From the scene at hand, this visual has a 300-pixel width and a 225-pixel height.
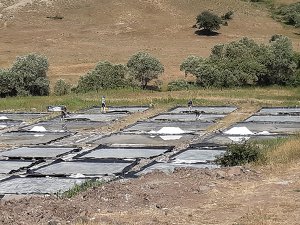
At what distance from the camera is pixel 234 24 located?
71812mm

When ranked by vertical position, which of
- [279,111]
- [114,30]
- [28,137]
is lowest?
[28,137]

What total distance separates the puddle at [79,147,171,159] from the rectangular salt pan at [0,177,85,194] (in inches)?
139

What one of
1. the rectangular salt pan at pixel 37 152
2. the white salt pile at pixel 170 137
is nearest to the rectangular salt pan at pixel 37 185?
the rectangular salt pan at pixel 37 152

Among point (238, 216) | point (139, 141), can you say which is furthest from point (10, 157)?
point (238, 216)

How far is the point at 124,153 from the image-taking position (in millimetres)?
20234

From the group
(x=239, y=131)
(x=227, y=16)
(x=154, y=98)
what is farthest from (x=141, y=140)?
(x=227, y=16)

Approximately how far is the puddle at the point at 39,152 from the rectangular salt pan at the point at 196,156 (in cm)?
396

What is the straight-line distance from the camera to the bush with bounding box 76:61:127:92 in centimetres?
4153

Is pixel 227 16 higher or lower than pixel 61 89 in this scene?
higher

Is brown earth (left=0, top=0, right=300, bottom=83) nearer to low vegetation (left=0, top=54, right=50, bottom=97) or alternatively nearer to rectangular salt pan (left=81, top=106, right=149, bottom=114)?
low vegetation (left=0, top=54, right=50, bottom=97)

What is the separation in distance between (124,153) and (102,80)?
21713 millimetres

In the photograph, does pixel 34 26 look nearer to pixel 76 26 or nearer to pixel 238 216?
pixel 76 26

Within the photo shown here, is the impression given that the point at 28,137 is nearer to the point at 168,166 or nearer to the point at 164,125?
the point at 164,125

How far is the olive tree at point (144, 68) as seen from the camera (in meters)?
42.1
